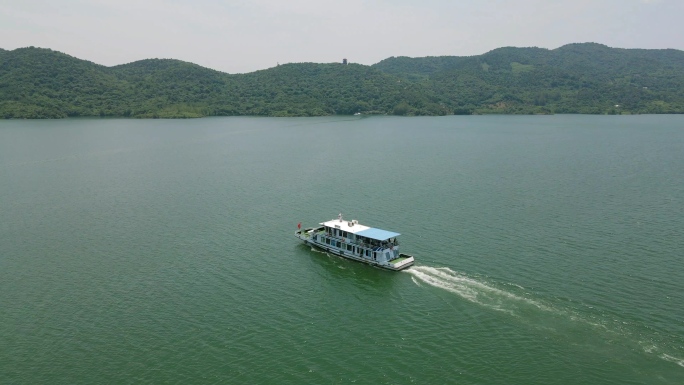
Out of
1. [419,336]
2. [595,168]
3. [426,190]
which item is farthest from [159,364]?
[595,168]

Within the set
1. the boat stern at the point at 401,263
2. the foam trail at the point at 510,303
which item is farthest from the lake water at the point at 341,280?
the boat stern at the point at 401,263

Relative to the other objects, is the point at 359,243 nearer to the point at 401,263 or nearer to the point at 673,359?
the point at 401,263

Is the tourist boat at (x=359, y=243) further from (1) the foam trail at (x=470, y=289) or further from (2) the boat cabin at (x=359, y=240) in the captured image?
(1) the foam trail at (x=470, y=289)

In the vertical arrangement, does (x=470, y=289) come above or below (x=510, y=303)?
above

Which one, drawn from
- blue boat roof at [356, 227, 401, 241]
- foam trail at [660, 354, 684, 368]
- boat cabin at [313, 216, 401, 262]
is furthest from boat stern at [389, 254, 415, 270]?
foam trail at [660, 354, 684, 368]

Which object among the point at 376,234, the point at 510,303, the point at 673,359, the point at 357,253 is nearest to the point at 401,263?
the point at 376,234

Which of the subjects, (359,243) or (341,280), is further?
(359,243)

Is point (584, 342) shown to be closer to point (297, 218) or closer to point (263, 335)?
point (263, 335)
